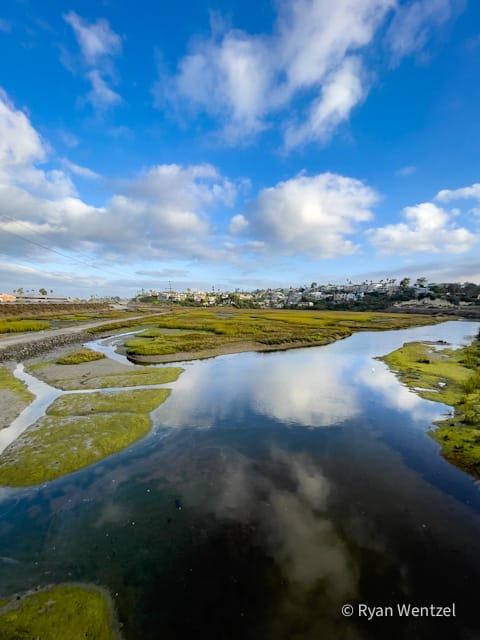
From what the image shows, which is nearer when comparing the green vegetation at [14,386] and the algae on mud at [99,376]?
the green vegetation at [14,386]

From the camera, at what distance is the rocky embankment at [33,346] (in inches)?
1460

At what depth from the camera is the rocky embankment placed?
1460 inches

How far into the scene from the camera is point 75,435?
15.5 meters

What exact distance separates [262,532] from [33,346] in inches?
1741

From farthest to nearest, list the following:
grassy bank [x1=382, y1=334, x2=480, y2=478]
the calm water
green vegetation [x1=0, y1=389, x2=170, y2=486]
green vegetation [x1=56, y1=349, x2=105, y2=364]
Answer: green vegetation [x1=56, y1=349, x2=105, y2=364] < grassy bank [x1=382, y1=334, x2=480, y2=478] < green vegetation [x1=0, y1=389, x2=170, y2=486] < the calm water

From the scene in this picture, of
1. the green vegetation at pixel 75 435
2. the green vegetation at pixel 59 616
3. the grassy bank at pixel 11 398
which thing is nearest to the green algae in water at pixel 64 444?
the green vegetation at pixel 75 435

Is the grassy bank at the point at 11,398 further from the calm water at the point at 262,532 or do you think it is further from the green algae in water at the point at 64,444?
the calm water at the point at 262,532

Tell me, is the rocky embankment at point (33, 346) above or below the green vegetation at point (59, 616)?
above

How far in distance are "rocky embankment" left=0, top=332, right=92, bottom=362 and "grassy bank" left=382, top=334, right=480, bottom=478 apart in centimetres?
4119

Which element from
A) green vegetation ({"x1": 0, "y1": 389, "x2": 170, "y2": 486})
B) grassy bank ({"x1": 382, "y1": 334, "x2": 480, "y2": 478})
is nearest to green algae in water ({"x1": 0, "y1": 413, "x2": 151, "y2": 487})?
green vegetation ({"x1": 0, "y1": 389, "x2": 170, "y2": 486})

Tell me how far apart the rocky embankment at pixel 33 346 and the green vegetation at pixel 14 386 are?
9.20 m

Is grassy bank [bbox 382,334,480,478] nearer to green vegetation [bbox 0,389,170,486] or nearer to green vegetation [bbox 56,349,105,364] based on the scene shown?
green vegetation [bbox 0,389,170,486]

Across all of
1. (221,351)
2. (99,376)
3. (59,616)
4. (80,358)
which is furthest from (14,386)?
(221,351)

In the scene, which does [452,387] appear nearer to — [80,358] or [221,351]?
[221,351]
